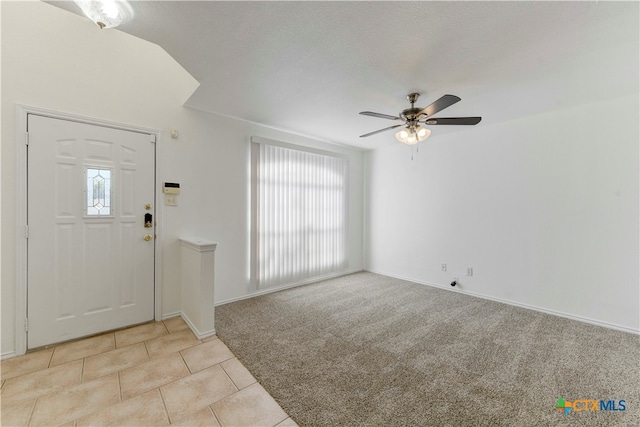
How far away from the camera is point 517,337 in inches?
102

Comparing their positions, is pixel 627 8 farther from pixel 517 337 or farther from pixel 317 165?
pixel 317 165

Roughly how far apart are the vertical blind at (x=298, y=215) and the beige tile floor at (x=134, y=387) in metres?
1.62

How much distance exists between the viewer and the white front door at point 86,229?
A: 2273 millimetres

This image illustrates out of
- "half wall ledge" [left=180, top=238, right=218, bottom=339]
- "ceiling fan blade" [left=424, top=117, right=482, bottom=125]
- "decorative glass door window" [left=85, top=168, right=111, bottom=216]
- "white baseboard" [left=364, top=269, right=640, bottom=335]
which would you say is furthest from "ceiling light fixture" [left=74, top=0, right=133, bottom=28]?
"white baseboard" [left=364, top=269, right=640, bottom=335]

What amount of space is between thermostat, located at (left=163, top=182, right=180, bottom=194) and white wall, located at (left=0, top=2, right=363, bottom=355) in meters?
0.07

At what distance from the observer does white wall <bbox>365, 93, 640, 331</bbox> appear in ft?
9.12

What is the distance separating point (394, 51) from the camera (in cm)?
194

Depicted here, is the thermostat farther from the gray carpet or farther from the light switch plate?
the gray carpet

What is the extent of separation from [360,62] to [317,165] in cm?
241

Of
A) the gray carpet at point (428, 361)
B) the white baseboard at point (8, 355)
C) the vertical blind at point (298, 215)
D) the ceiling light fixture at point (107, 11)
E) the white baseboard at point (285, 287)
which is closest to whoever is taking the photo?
the ceiling light fixture at point (107, 11)

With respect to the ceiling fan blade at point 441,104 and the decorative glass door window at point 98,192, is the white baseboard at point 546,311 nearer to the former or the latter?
the ceiling fan blade at point 441,104

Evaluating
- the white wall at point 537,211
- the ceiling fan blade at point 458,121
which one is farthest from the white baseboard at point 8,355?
the white wall at point 537,211

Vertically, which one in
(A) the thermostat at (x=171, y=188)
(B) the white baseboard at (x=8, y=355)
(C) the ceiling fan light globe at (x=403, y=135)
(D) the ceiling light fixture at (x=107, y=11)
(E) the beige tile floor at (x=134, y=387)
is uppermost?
(D) the ceiling light fixture at (x=107, y=11)

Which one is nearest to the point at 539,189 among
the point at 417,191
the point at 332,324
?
the point at 417,191
